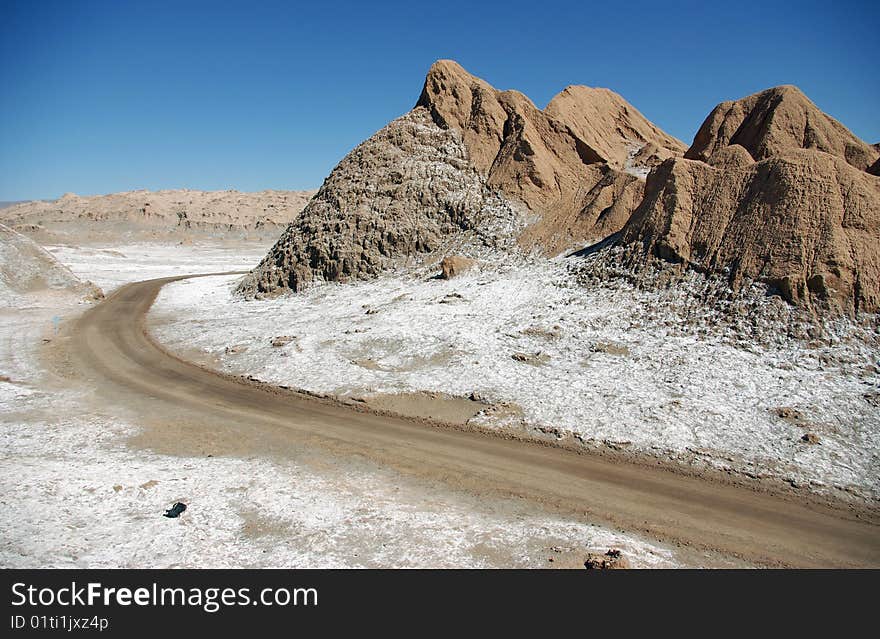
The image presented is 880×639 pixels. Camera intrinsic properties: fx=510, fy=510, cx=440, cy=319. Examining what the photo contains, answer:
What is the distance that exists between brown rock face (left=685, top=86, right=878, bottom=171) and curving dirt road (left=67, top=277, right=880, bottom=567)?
17535 mm

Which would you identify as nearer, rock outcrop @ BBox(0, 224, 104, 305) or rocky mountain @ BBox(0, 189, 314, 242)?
rock outcrop @ BBox(0, 224, 104, 305)

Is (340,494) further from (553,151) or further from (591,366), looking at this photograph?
(553,151)

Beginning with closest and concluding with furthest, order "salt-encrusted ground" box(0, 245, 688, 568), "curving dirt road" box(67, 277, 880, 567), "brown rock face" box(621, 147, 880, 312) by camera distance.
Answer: "salt-encrusted ground" box(0, 245, 688, 568)
"curving dirt road" box(67, 277, 880, 567)
"brown rock face" box(621, 147, 880, 312)

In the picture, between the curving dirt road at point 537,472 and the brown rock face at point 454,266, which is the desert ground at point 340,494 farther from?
the brown rock face at point 454,266

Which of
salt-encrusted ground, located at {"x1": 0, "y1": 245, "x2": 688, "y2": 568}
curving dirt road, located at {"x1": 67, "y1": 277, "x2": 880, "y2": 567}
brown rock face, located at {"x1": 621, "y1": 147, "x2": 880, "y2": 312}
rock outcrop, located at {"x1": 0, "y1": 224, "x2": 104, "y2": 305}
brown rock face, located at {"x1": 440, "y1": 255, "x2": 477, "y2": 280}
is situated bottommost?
salt-encrusted ground, located at {"x1": 0, "y1": 245, "x2": 688, "y2": 568}

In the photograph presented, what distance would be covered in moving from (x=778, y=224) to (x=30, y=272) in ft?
139

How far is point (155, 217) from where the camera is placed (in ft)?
310

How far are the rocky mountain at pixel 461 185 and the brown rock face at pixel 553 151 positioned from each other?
0.25 feet

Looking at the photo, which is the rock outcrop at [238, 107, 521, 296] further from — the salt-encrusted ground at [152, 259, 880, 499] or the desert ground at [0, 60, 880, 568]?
the salt-encrusted ground at [152, 259, 880, 499]

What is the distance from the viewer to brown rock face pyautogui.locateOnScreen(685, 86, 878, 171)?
23281 mm

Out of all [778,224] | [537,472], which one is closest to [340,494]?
[537,472]

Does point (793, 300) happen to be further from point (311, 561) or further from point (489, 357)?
point (311, 561)

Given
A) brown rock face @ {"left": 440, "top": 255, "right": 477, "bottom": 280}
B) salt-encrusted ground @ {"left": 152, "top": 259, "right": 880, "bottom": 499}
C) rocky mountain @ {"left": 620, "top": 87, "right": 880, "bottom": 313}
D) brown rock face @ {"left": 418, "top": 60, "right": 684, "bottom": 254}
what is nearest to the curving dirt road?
salt-encrusted ground @ {"left": 152, "top": 259, "right": 880, "bottom": 499}

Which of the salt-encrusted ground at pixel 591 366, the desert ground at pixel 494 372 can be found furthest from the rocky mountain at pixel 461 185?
the salt-encrusted ground at pixel 591 366
